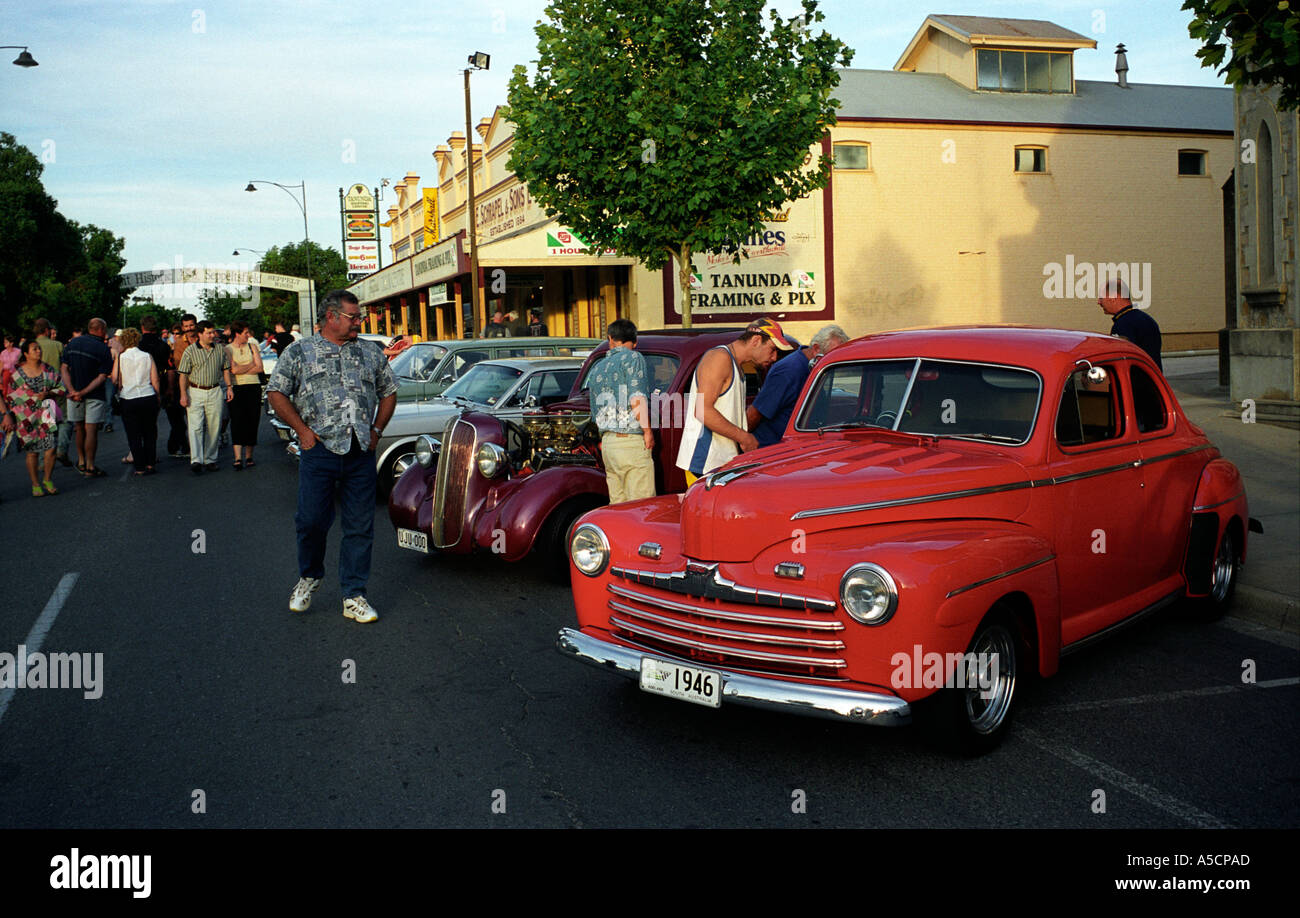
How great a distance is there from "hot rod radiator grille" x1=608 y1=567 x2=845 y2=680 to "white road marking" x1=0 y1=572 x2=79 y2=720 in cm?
318

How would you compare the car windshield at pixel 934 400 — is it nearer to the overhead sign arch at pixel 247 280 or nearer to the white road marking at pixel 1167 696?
the white road marking at pixel 1167 696

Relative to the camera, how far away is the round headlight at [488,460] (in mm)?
8070

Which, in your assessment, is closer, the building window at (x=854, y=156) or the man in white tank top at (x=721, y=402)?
the man in white tank top at (x=721, y=402)

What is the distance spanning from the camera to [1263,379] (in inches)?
566

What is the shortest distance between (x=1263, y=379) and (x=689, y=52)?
11335 mm

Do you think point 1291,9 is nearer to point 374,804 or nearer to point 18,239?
point 374,804

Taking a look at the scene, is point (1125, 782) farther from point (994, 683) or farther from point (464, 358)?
point (464, 358)

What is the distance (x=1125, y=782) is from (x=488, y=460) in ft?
16.5

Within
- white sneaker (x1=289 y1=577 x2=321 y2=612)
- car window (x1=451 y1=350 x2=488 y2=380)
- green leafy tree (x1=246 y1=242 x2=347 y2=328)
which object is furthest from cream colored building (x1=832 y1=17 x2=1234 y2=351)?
green leafy tree (x1=246 y1=242 x2=347 y2=328)

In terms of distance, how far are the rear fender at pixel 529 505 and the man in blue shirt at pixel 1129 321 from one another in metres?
4.29

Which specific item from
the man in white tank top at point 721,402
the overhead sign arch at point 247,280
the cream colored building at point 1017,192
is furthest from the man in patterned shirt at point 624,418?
the overhead sign arch at point 247,280

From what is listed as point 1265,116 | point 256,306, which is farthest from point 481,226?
point 256,306
